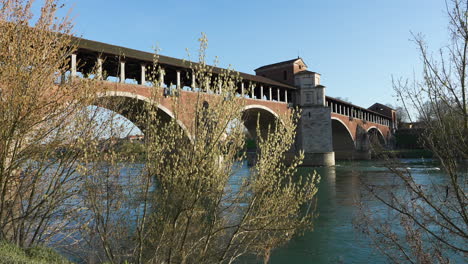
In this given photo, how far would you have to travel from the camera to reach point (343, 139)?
5444cm

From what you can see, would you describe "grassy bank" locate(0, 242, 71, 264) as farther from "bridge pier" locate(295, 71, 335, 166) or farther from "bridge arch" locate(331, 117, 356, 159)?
"bridge arch" locate(331, 117, 356, 159)

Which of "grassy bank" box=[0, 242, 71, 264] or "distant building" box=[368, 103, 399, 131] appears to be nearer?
"grassy bank" box=[0, 242, 71, 264]

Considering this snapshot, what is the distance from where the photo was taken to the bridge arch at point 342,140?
49.4 meters

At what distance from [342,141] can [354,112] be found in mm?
4936

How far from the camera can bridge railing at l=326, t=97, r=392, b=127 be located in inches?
1763

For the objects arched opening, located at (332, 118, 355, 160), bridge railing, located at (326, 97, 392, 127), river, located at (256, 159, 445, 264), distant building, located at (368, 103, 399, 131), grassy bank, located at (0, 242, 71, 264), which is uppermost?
distant building, located at (368, 103, 399, 131)

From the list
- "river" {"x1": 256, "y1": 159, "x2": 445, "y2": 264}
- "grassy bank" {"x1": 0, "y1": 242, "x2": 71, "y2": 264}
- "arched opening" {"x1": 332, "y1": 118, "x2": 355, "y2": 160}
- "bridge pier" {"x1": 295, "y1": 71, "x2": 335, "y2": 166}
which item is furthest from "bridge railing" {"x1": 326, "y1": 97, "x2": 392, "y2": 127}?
"grassy bank" {"x1": 0, "y1": 242, "x2": 71, "y2": 264}

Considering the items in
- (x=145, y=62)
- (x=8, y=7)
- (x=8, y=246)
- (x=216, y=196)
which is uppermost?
(x=145, y=62)

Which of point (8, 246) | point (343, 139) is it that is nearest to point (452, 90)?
point (8, 246)

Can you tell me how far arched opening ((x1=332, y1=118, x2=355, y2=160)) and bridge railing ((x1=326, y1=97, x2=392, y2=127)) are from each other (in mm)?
2306

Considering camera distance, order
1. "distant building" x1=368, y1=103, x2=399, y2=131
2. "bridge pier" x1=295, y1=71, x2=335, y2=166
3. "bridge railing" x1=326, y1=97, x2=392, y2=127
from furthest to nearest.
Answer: "distant building" x1=368, y1=103, x2=399, y2=131
"bridge railing" x1=326, y1=97, x2=392, y2=127
"bridge pier" x1=295, y1=71, x2=335, y2=166

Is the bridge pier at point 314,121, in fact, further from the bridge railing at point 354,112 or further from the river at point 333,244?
the river at point 333,244

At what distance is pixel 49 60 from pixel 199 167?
3189 millimetres

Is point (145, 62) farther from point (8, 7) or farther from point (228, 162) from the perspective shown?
point (228, 162)
